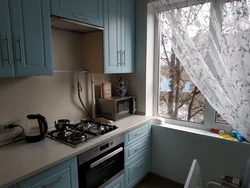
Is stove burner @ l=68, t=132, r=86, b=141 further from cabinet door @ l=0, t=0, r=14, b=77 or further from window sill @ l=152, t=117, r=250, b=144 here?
window sill @ l=152, t=117, r=250, b=144

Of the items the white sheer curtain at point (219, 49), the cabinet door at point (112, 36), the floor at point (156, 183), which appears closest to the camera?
the white sheer curtain at point (219, 49)

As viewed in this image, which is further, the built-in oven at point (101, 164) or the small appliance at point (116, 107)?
the small appliance at point (116, 107)

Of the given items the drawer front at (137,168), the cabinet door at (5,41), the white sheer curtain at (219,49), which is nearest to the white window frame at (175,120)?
the white sheer curtain at (219,49)

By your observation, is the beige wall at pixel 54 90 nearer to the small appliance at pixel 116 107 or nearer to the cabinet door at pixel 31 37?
the small appliance at pixel 116 107

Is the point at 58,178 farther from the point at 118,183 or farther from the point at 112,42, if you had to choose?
the point at 112,42

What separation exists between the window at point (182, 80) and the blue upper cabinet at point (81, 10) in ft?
2.47

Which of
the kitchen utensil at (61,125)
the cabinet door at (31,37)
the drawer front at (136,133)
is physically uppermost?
the cabinet door at (31,37)

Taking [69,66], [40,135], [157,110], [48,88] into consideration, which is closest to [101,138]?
[40,135]

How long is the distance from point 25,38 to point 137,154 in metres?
1.61

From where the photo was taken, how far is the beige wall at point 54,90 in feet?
4.91

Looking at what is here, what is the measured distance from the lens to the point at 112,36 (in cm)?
196

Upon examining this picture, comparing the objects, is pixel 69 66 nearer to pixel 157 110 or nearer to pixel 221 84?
pixel 157 110

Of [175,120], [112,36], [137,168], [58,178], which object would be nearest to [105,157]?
[58,178]

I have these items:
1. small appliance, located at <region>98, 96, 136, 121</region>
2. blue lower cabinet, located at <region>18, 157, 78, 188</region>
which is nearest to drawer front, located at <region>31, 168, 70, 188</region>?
blue lower cabinet, located at <region>18, 157, 78, 188</region>
